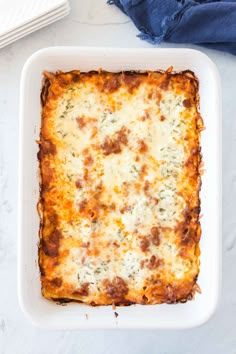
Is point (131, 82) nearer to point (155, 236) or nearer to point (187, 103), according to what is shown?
point (187, 103)

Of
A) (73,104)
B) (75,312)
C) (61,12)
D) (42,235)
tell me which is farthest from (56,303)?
(61,12)

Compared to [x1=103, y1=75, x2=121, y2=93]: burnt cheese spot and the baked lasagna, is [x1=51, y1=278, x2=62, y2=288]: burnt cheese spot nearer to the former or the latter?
the baked lasagna

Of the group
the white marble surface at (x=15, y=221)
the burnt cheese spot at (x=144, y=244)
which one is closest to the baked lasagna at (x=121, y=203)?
the burnt cheese spot at (x=144, y=244)

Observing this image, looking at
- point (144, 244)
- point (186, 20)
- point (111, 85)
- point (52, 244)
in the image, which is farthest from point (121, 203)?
point (186, 20)

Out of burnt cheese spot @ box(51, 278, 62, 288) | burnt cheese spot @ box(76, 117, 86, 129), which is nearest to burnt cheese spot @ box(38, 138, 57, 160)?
burnt cheese spot @ box(76, 117, 86, 129)

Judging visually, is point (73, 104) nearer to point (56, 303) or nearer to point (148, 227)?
point (148, 227)
